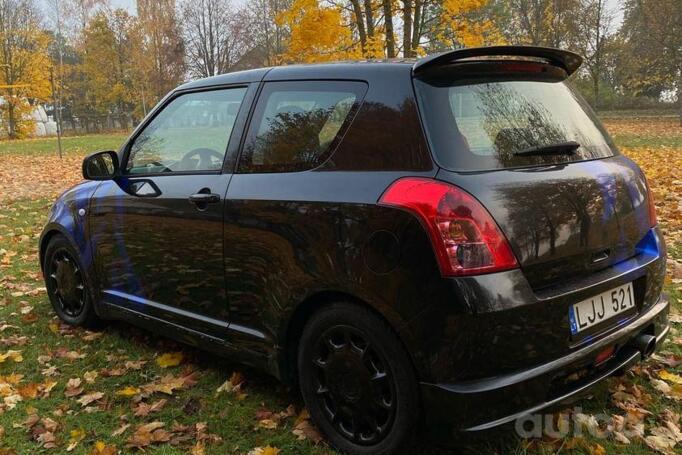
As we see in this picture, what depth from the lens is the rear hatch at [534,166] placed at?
2301 mm

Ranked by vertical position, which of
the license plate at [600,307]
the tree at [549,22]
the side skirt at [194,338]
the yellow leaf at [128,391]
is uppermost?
the tree at [549,22]

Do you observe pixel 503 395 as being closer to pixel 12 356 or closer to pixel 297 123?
pixel 297 123

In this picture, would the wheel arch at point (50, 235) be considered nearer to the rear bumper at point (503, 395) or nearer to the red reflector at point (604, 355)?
the rear bumper at point (503, 395)

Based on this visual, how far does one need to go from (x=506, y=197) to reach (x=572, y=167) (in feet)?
1.62

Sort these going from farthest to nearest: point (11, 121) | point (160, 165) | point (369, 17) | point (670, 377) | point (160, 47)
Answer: point (160, 47)
point (11, 121)
point (369, 17)
point (160, 165)
point (670, 377)

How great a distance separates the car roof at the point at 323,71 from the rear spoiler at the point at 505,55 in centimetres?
9

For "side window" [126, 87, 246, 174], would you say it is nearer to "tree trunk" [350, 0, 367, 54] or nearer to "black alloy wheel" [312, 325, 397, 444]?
"black alloy wheel" [312, 325, 397, 444]

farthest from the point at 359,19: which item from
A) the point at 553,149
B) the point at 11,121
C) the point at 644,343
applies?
the point at 11,121

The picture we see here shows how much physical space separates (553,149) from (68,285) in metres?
3.56

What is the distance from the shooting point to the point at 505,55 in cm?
270

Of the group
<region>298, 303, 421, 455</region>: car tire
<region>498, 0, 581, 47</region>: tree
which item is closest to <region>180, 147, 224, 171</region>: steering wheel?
<region>298, 303, 421, 455</region>: car tire

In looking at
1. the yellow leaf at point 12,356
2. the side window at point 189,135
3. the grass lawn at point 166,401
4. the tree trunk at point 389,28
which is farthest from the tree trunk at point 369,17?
the yellow leaf at point 12,356

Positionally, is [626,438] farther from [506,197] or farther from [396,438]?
[506,197]

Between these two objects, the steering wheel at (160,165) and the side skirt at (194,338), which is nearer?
the side skirt at (194,338)
